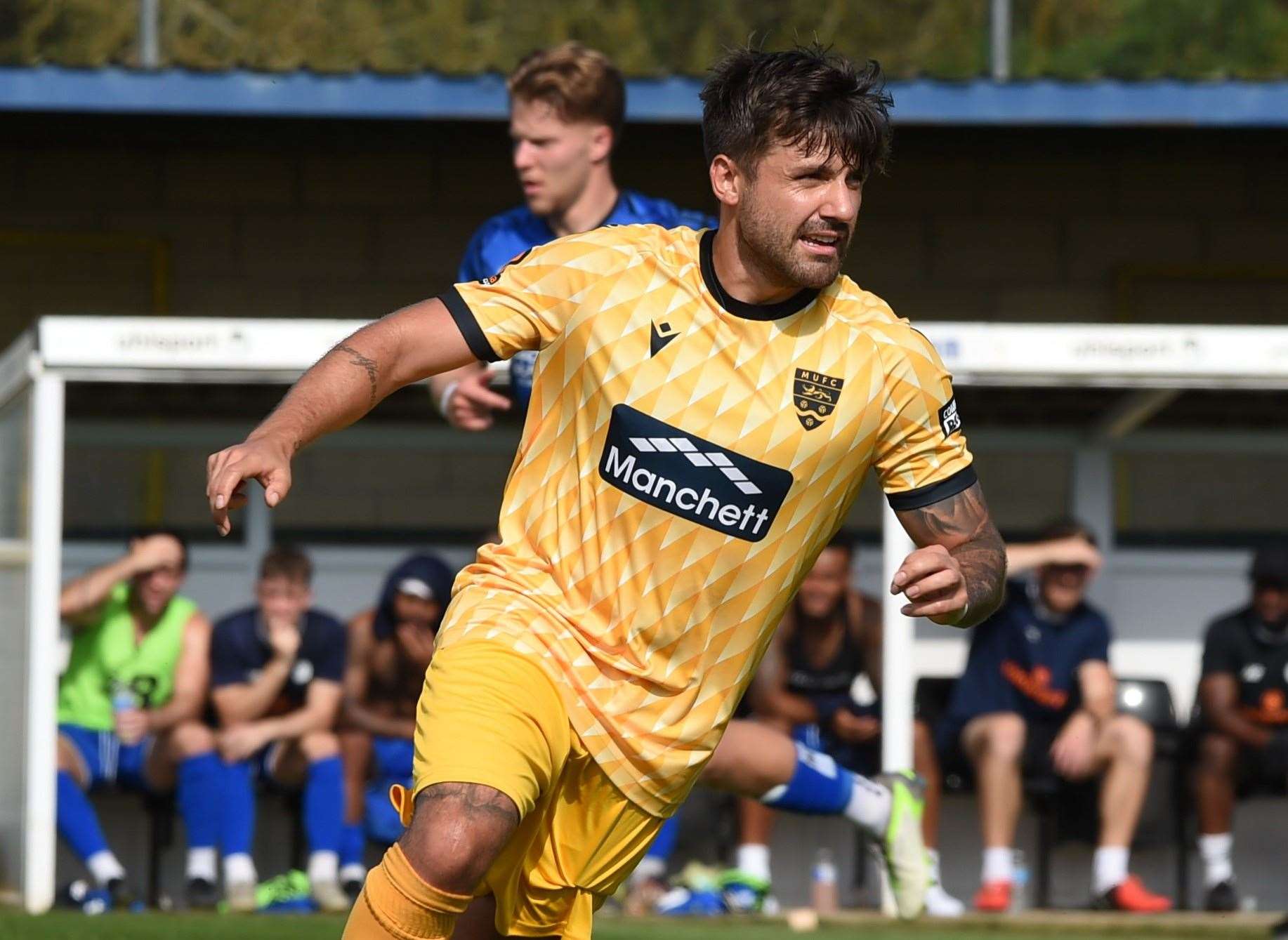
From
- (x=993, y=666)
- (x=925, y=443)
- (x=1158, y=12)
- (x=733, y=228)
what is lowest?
(x=993, y=666)

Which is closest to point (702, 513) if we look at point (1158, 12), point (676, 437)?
point (676, 437)

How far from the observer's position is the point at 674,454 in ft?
12.0

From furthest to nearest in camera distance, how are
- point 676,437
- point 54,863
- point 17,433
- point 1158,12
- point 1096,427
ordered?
point 1158,12 → point 1096,427 → point 17,433 → point 54,863 → point 676,437

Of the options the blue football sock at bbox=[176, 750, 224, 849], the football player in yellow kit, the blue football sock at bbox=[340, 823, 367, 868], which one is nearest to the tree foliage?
the blue football sock at bbox=[176, 750, 224, 849]

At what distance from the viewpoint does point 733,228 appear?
12.4 ft

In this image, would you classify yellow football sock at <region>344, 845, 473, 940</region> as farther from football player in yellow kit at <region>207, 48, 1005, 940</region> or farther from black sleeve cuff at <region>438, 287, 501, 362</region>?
black sleeve cuff at <region>438, 287, 501, 362</region>

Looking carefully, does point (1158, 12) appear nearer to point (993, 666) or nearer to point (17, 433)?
point (993, 666)

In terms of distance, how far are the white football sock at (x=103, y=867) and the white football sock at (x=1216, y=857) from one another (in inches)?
156

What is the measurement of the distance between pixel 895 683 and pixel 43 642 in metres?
3.06

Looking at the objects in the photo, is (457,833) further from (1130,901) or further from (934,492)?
(1130,901)

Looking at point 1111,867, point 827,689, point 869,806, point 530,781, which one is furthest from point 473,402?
point 1111,867

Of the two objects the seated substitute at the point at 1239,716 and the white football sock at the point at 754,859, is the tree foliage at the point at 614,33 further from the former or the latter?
the white football sock at the point at 754,859

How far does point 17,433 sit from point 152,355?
90 cm

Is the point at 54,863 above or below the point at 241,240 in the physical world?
below
